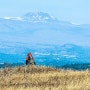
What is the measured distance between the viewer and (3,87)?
22266mm

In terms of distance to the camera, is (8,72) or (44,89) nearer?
(44,89)

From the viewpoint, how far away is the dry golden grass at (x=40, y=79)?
22.2m

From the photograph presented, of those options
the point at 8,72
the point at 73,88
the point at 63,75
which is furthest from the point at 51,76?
the point at 73,88

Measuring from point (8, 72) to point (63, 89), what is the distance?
8.62 metres

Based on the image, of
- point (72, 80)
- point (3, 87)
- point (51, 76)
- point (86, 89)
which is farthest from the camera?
point (51, 76)

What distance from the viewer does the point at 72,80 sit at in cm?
2477

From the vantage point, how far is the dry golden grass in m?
22.2

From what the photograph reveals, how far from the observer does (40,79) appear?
25703 mm

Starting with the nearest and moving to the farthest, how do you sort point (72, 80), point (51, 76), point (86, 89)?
point (86, 89), point (72, 80), point (51, 76)

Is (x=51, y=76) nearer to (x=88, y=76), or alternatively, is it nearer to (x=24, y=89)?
(x=88, y=76)

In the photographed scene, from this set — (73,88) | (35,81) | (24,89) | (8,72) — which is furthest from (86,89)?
(8,72)

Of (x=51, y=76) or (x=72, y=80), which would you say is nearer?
(x=72, y=80)

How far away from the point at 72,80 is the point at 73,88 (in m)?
3.39

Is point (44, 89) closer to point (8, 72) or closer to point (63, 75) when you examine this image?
point (63, 75)
